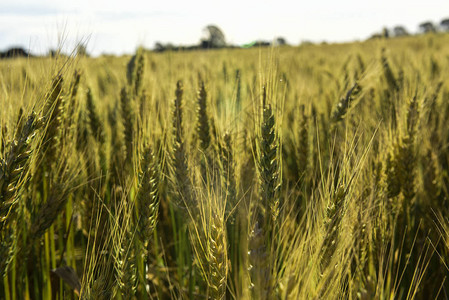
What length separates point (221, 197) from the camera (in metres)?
0.96

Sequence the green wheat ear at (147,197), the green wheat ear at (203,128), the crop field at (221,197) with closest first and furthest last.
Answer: the crop field at (221,197) < the green wheat ear at (147,197) < the green wheat ear at (203,128)

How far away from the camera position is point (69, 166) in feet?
5.49

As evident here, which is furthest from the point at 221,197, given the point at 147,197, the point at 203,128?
the point at 203,128

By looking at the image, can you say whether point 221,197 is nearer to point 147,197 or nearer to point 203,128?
point 147,197

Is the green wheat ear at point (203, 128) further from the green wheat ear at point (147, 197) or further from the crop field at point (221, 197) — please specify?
the green wheat ear at point (147, 197)

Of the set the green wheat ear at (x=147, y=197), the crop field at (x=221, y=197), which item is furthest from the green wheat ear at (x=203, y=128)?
the green wheat ear at (x=147, y=197)

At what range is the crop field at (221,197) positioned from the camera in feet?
3.10

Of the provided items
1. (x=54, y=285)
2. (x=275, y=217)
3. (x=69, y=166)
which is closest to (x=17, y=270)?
(x=54, y=285)

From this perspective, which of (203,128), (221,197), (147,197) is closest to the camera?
(221,197)

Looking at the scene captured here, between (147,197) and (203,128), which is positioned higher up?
(203,128)

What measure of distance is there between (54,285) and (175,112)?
98 cm

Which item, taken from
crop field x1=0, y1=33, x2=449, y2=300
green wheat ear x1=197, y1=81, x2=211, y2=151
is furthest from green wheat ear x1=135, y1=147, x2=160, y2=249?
green wheat ear x1=197, y1=81, x2=211, y2=151

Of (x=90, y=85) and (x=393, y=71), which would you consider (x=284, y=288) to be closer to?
(x=90, y=85)

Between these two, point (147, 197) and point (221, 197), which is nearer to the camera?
point (221, 197)
